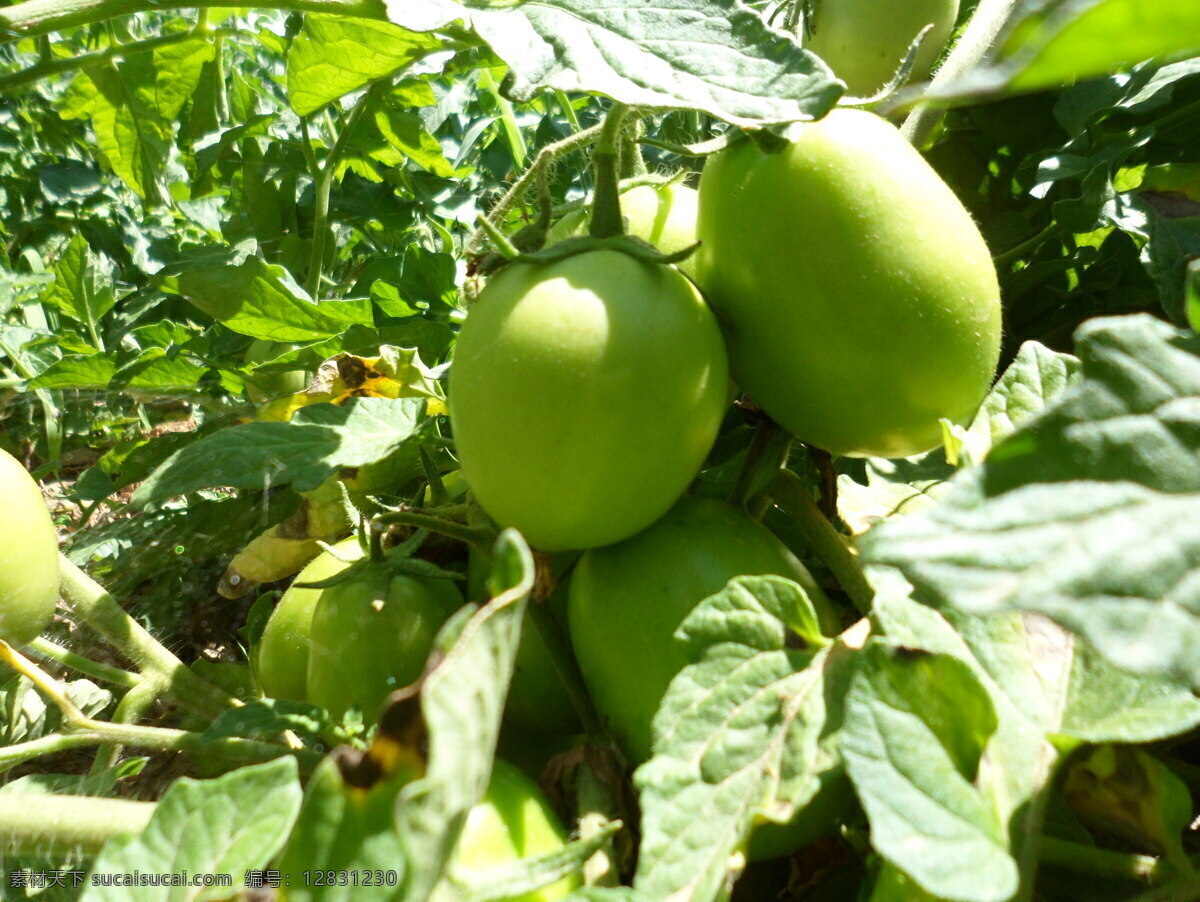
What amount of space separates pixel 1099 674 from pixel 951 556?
0.21 metres

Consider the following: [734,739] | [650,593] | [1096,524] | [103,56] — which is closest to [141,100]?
[103,56]

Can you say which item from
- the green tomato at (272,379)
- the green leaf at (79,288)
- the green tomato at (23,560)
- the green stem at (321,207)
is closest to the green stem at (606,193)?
the green tomato at (23,560)

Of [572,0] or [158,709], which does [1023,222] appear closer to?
[572,0]

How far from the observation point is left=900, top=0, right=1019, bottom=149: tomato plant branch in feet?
2.19

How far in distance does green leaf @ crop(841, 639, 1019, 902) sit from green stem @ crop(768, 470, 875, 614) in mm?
161

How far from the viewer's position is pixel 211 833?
34cm

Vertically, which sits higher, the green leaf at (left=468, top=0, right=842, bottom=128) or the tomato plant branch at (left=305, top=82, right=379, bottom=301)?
the green leaf at (left=468, top=0, right=842, bottom=128)

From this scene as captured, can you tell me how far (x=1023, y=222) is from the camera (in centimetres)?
79

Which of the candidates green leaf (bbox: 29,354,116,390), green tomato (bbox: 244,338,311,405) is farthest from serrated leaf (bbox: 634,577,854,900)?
green leaf (bbox: 29,354,116,390)

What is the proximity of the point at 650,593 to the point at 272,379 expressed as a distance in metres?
0.63

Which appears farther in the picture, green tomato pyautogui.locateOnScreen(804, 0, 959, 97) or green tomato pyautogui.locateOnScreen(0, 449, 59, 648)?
green tomato pyautogui.locateOnScreen(804, 0, 959, 97)

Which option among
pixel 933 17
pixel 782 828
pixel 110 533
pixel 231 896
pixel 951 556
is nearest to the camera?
pixel 951 556

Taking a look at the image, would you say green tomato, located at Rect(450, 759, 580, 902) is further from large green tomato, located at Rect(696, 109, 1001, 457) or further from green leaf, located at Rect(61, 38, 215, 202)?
green leaf, located at Rect(61, 38, 215, 202)


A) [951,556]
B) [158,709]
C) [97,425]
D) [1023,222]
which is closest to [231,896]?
[951,556]
